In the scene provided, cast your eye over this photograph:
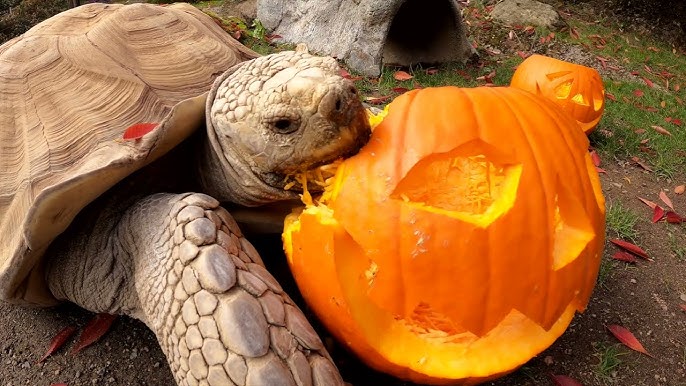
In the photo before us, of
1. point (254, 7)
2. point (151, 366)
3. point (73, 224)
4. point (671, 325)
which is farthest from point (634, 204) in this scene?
point (254, 7)

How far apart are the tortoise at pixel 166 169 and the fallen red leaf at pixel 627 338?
3.54 feet

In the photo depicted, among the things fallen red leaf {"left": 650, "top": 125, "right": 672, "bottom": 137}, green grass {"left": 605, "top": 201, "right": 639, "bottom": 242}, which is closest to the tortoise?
green grass {"left": 605, "top": 201, "right": 639, "bottom": 242}

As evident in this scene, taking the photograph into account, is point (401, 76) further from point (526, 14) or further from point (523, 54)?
point (526, 14)

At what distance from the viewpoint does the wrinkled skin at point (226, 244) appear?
121 cm

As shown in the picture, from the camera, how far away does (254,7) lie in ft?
19.6

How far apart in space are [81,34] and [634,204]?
2712 millimetres

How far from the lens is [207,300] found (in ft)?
4.16

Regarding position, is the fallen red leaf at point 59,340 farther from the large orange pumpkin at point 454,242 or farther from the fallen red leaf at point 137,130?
the large orange pumpkin at point 454,242

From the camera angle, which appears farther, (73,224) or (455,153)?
(73,224)

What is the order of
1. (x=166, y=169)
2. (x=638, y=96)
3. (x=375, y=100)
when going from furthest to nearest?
(x=638, y=96) < (x=375, y=100) < (x=166, y=169)

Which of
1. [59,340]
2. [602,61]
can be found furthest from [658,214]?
[602,61]

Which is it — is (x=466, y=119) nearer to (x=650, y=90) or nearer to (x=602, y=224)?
(x=602, y=224)

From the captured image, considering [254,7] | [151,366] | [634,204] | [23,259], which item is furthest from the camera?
[254,7]

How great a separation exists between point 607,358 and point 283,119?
1.25 meters
